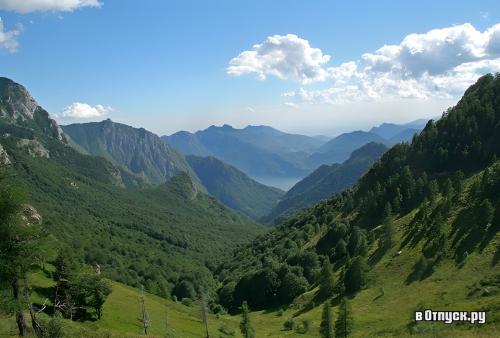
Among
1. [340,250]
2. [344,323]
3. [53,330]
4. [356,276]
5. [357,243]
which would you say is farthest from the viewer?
[340,250]

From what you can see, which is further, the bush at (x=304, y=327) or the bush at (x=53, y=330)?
the bush at (x=304, y=327)

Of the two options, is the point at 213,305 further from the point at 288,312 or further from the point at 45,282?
the point at 45,282

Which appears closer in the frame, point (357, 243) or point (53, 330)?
point (53, 330)

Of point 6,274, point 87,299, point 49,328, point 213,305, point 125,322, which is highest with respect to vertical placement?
point 6,274

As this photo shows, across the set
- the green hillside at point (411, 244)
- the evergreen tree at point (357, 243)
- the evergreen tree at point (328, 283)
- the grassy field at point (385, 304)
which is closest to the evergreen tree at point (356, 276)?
the green hillside at point (411, 244)

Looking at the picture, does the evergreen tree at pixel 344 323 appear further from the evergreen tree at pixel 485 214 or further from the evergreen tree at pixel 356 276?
the evergreen tree at pixel 485 214

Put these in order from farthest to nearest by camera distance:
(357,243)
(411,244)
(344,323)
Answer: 1. (357,243)
2. (411,244)
3. (344,323)

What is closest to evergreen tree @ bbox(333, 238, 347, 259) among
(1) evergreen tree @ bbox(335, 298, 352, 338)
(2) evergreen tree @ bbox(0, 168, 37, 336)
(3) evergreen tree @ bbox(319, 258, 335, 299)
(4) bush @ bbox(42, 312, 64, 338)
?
(3) evergreen tree @ bbox(319, 258, 335, 299)

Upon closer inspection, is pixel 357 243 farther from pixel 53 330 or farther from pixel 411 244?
pixel 53 330

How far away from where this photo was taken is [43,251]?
28.7 metres

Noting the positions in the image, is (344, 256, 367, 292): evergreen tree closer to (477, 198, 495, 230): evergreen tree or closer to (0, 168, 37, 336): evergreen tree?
(477, 198, 495, 230): evergreen tree

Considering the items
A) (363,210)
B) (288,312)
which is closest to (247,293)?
(288,312)

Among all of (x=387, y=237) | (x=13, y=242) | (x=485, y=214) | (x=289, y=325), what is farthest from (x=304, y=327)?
(x=13, y=242)

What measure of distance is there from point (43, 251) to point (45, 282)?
49206 mm
